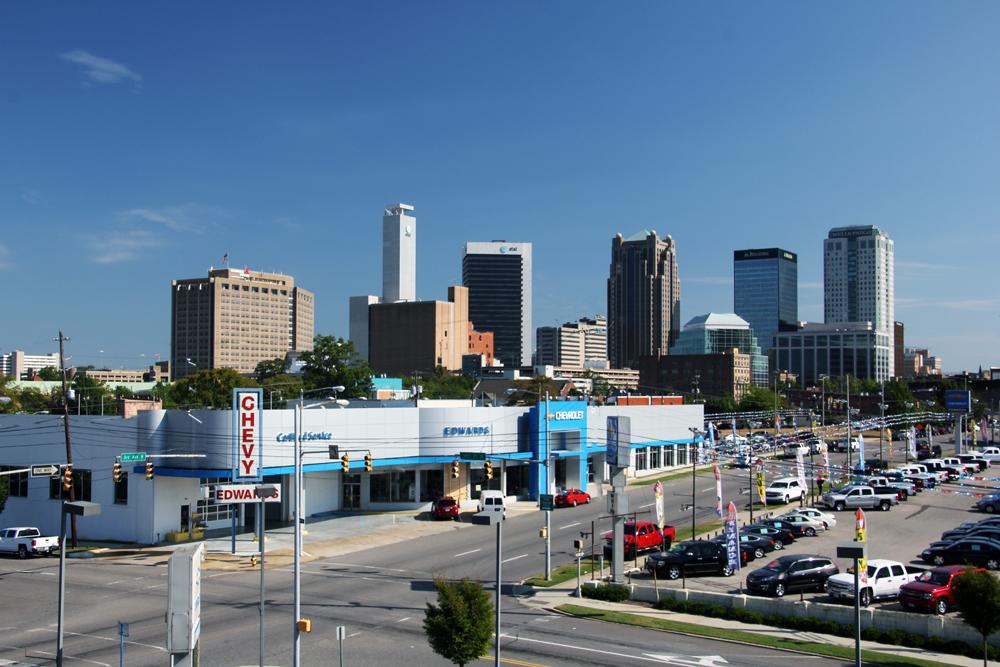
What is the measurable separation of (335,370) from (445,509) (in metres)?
66.3

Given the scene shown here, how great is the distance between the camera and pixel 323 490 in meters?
62.4

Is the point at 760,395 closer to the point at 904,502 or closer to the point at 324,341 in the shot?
the point at 324,341

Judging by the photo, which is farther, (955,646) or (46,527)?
(46,527)

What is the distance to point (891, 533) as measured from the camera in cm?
5228

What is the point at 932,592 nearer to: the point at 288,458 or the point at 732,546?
the point at 732,546

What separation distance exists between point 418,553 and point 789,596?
64.3 feet

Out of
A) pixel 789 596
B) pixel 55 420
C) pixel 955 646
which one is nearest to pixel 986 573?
pixel 955 646

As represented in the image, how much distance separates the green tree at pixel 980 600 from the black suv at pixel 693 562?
15.3 m

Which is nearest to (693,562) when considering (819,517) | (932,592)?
(932,592)

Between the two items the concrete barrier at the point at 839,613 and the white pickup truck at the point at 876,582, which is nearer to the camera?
the concrete barrier at the point at 839,613

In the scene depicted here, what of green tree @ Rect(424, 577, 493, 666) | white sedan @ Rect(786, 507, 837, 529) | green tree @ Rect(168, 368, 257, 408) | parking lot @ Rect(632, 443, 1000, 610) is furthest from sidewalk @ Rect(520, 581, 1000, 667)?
green tree @ Rect(168, 368, 257, 408)

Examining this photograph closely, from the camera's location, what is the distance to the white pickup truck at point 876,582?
115 ft

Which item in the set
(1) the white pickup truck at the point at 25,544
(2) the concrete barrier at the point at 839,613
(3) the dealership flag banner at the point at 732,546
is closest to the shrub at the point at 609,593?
(2) the concrete barrier at the point at 839,613

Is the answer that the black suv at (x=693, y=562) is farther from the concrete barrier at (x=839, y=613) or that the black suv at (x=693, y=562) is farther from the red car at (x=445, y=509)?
the red car at (x=445, y=509)
